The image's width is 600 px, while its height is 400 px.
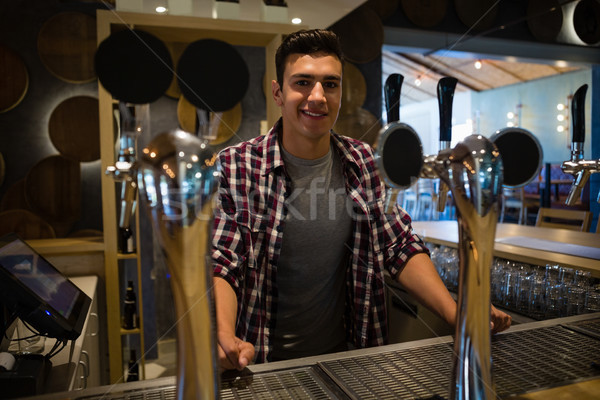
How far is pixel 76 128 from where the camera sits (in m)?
3.22

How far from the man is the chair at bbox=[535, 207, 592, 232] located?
1.58m

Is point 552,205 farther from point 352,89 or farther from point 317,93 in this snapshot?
point 317,93

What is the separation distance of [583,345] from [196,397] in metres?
0.95

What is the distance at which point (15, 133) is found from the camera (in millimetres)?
3158

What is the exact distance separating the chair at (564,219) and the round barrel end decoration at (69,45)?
326 cm

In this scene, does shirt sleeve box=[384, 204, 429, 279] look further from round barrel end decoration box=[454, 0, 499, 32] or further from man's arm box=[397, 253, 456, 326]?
round barrel end decoration box=[454, 0, 499, 32]

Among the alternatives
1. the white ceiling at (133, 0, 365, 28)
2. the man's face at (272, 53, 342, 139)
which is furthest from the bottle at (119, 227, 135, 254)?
the man's face at (272, 53, 342, 139)

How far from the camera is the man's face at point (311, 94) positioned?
5.16 feet

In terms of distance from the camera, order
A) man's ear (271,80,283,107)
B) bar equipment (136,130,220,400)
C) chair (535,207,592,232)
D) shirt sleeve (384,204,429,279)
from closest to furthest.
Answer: bar equipment (136,130,220,400) → shirt sleeve (384,204,429,279) → man's ear (271,80,283,107) → chair (535,207,592,232)

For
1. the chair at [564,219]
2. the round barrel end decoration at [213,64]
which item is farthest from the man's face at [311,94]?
the chair at [564,219]

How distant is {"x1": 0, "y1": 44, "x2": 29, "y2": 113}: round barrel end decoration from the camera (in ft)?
10.1

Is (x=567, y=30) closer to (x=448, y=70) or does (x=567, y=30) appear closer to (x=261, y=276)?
(x=261, y=276)

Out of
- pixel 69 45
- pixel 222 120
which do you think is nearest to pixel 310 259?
pixel 222 120

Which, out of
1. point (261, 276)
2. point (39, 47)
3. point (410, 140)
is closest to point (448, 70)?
point (39, 47)
